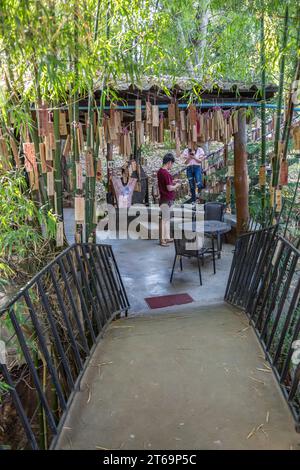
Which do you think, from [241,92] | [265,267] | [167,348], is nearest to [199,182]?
[241,92]

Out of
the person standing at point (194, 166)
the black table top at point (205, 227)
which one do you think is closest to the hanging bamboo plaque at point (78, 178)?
the black table top at point (205, 227)

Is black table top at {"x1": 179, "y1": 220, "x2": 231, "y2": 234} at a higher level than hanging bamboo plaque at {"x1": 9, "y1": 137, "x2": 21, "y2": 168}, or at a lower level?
lower

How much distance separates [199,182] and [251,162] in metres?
1.08

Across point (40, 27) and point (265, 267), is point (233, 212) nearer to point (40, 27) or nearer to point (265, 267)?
point (265, 267)

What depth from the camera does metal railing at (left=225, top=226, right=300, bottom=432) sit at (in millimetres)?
2258

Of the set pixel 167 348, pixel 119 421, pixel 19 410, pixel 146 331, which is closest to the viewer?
pixel 19 410

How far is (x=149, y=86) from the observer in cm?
365

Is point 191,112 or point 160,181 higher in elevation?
point 191,112

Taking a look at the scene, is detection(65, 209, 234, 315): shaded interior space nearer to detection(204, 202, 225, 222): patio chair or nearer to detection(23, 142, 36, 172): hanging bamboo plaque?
detection(204, 202, 225, 222): patio chair

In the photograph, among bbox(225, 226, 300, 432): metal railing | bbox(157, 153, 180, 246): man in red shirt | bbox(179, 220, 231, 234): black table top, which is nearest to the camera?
bbox(225, 226, 300, 432): metal railing

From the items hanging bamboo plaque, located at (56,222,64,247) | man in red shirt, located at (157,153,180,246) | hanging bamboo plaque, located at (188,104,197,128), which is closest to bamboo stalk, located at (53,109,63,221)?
hanging bamboo plaque, located at (56,222,64,247)

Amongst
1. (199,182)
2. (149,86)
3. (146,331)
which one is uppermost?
(149,86)

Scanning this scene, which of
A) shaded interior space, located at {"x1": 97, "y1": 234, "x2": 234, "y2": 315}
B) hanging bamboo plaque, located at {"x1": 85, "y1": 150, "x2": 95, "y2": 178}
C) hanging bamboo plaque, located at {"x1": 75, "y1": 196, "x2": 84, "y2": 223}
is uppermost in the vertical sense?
hanging bamboo plaque, located at {"x1": 85, "y1": 150, "x2": 95, "y2": 178}

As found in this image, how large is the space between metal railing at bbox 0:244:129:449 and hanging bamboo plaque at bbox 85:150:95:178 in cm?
54
